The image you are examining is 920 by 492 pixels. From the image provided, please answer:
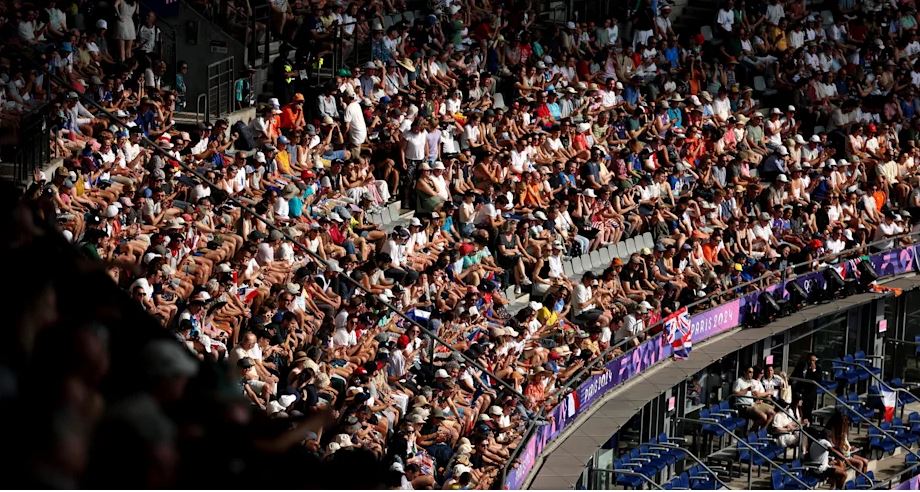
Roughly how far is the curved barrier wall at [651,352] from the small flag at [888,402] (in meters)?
1.95

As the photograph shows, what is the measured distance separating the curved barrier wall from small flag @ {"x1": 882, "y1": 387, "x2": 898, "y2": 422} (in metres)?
1.95

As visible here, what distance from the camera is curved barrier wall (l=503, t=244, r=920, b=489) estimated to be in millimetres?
17562

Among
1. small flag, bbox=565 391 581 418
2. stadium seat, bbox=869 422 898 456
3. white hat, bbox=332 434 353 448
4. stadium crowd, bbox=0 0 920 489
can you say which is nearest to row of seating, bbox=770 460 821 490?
stadium seat, bbox=869 422 898 456

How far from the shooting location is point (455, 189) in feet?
75.1

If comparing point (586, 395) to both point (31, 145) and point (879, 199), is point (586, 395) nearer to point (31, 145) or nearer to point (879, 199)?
point (31, 145)

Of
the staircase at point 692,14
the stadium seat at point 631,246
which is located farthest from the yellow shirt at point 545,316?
the staircase at point 692,14

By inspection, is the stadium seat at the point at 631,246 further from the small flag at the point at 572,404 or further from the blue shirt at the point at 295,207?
the blue shirt at the point at 295,207

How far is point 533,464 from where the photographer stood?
17641 millimetres

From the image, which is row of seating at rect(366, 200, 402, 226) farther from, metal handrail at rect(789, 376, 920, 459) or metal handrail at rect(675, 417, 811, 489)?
metal handrail at rect(789, 376, 920, 459)

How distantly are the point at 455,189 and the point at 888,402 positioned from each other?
7.91 meters

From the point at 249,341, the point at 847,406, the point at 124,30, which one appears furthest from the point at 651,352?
the point at 124,30

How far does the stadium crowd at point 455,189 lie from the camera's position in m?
16.8

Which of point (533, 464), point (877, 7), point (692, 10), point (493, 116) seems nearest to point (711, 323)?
point (493, 116)

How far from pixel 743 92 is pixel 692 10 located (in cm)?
320
